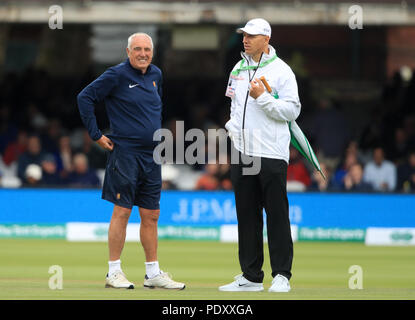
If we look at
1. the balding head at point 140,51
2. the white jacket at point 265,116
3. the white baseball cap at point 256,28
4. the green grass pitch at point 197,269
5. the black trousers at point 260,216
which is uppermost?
the white baseball cap at point 256,28

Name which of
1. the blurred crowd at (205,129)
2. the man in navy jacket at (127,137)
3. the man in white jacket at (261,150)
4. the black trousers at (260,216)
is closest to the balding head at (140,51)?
the man in navy jacket at (127,137)

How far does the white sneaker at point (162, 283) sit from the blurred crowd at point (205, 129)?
8.71 m

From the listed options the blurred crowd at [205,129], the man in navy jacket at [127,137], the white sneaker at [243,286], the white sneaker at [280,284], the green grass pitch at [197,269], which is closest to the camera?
the green grass pitch at [197,269]

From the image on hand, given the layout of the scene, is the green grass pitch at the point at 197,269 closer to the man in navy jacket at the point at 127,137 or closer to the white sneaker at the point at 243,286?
the white sneaker at the point at 243,286

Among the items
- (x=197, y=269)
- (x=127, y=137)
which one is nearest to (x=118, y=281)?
(x=127, y=137)

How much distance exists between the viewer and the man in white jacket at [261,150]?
318 inches

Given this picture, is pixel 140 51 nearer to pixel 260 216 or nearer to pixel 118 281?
pixel 260 216

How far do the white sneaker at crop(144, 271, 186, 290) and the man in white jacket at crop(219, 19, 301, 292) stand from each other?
0.41 metres

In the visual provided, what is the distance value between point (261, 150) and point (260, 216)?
0.58 metres

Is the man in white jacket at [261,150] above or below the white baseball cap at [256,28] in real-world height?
below

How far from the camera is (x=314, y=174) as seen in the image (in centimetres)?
1838

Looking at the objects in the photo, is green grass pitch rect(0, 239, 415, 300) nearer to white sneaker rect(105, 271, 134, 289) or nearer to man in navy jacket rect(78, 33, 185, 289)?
white sneaker rect(105, 271, 134, 289)

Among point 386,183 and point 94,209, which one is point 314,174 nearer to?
point 386,183

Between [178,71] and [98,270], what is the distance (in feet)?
39.1
